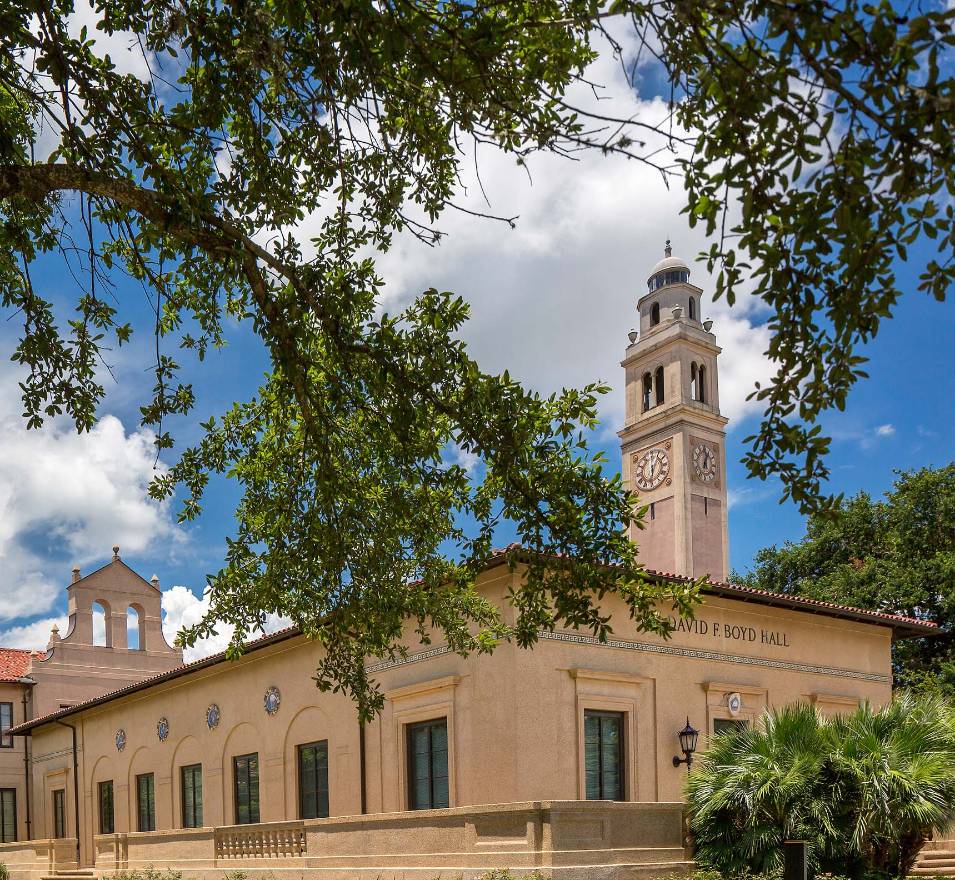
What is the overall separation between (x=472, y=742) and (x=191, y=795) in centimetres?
1329

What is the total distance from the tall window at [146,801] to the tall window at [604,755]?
16.7 metres

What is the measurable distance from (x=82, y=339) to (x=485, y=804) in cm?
1129

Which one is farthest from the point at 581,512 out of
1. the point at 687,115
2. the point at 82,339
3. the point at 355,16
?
the point at 82,339

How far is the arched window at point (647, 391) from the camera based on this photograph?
5428 cm

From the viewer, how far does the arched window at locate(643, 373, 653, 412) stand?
54.3 meters

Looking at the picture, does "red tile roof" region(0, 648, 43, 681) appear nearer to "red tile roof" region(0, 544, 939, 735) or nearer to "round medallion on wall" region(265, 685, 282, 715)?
"red tile roof" region(0, 544, 939, 735)

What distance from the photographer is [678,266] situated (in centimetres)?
5441

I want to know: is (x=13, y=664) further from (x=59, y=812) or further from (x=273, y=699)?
(x=273, y=699)

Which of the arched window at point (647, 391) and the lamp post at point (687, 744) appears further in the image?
the arched window at point (647, 391)

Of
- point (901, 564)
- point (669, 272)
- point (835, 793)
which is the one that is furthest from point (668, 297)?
point (835, 793)

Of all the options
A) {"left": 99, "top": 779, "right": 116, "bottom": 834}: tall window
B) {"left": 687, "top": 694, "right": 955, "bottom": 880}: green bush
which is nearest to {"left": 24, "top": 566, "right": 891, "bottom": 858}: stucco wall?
{"left": 687, "top": 694, "right": 955, "bottom": 880}: green bush

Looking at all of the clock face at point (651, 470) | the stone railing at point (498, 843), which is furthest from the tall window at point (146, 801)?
the clock face at point (651, 470)

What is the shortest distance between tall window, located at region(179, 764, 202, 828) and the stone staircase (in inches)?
695

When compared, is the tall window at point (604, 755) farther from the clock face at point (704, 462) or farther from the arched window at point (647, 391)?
the arched window at point (647, 391)
